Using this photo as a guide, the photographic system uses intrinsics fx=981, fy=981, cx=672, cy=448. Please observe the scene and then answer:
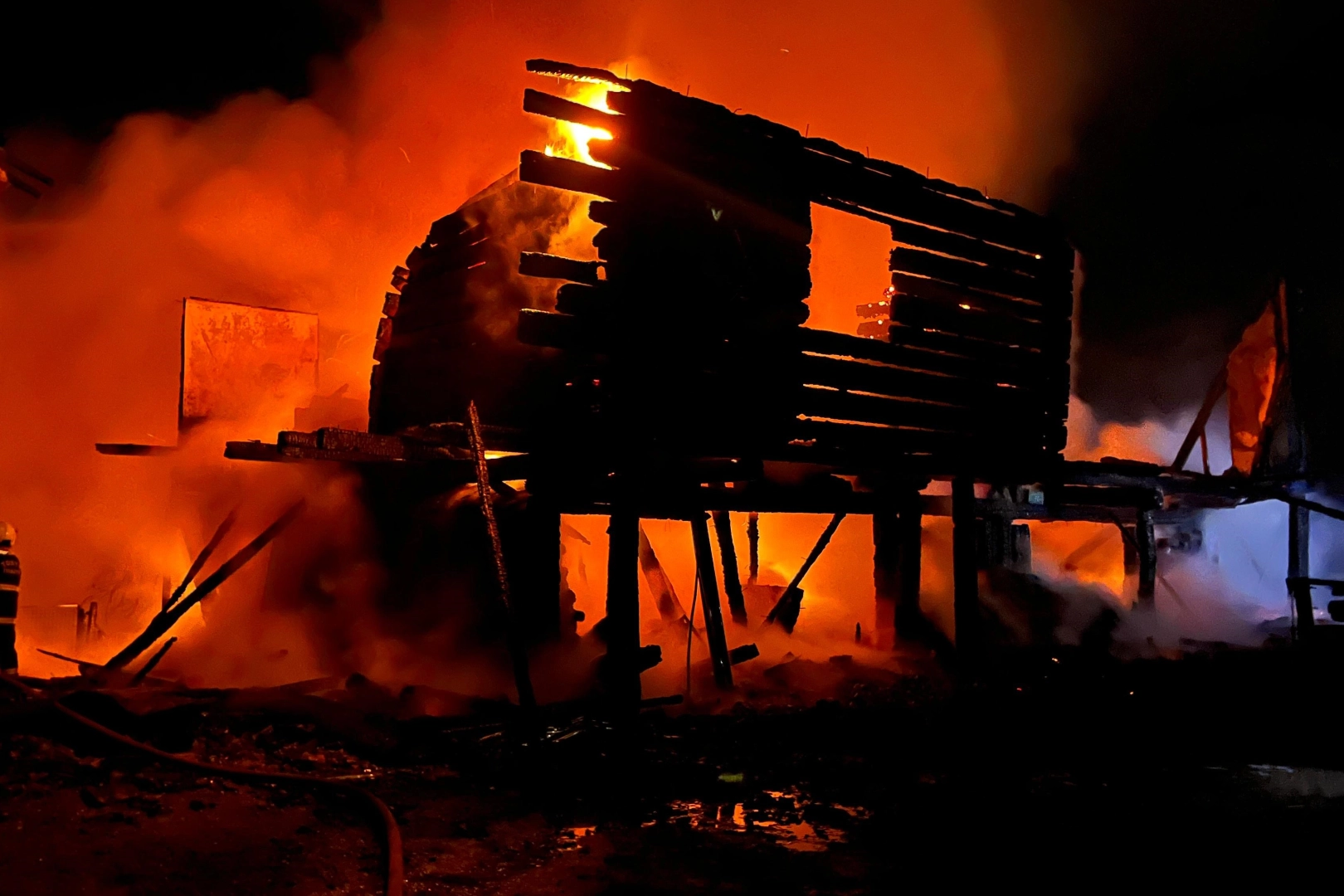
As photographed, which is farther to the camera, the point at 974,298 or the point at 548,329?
the point at 974,298

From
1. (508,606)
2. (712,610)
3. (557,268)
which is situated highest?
(557,268)

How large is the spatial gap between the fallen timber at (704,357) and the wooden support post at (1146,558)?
3.95m

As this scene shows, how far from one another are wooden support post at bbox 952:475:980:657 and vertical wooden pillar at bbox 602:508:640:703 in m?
5.45

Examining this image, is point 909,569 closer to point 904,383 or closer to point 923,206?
point 904,383

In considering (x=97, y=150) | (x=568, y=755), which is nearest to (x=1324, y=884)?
(x=568, y=755)

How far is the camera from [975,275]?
40.6ft

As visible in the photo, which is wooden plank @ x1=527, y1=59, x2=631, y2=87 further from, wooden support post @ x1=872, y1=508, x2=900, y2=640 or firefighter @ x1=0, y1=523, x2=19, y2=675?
wooden support post @ x1=872, y1=508, x2=900, y2=640

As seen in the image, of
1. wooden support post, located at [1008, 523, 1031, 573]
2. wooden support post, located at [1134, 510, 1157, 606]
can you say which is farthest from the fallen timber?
wooden support post, located at [1008, 523, 1031, 573]

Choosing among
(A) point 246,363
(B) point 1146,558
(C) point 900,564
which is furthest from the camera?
(B) point 1146,558

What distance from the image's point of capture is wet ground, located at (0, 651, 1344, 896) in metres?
5.09

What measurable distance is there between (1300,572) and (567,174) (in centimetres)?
1840

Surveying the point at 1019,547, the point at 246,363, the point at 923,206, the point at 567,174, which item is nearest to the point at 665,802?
the point at 567,174

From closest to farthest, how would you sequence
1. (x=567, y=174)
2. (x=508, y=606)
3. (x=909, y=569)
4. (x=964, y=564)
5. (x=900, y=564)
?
1. (x=508, y=606)
2. (x=567, y=174)
3. (x=964, y=564)
4. (x=909, y=569)
5. (x=900, y=564)

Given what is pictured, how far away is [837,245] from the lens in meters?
23.6
